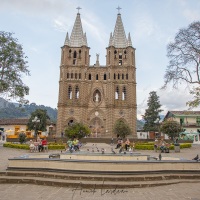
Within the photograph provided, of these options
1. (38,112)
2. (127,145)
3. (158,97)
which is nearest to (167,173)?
(127,145)

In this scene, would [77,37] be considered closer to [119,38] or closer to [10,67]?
[119,38]

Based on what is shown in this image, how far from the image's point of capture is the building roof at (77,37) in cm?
5938

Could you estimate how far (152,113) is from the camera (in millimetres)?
56812

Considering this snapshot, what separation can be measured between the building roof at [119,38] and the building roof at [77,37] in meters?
7.43

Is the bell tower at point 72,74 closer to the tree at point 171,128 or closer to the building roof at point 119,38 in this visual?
the building roof at point 119,38

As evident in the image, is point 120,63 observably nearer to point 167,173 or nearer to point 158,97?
point 158,97

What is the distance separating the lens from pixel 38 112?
4859cm

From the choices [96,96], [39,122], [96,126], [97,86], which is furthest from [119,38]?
[39,122]

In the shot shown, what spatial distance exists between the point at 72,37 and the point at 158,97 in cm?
2789

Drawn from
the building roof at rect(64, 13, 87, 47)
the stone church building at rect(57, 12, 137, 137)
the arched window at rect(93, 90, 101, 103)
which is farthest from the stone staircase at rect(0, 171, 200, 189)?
the building roof at rect(64, 13, 87, 47)

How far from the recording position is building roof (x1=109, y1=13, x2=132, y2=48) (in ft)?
196

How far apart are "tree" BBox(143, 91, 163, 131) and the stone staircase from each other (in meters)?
45.9

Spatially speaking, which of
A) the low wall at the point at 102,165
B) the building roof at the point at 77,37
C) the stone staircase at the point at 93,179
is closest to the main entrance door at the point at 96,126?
the building roof at the point at 77,37

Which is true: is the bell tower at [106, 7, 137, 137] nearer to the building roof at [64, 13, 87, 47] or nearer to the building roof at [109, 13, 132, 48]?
the building roof at [109, 13, 132, 48]
